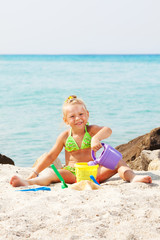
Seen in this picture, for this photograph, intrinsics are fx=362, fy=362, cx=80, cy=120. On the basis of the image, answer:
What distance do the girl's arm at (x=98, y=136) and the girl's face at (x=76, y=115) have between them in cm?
15

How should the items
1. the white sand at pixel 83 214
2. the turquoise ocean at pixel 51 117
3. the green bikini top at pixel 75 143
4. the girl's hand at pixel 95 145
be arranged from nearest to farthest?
the white sand at pixel 83 214, the girl's hand at pixel 95 145, the green bikini top at pixel 75 143, the turquoise ocean at pixel 51 117

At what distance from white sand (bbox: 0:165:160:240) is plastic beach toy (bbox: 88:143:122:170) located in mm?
372

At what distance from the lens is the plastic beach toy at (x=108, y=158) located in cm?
335

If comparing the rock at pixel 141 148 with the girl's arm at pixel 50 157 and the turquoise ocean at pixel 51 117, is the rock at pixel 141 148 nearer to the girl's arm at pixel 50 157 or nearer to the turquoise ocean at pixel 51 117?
the turquoise ocean at pixel 51 117

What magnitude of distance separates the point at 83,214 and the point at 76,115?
1.39 metres

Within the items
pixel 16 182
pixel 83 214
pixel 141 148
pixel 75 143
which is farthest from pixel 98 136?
pixel 141 148

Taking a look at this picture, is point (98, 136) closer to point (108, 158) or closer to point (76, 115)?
point (108, 158)

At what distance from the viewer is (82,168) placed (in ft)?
10.5

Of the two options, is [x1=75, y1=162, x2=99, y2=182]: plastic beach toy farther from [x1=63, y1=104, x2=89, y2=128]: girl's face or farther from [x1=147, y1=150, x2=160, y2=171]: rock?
[x1=147, y1=150, x2=160, y2=171]: rock

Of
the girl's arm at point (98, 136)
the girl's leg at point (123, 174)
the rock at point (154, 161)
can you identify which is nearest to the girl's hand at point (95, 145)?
the girl's arm at point (98, 136)

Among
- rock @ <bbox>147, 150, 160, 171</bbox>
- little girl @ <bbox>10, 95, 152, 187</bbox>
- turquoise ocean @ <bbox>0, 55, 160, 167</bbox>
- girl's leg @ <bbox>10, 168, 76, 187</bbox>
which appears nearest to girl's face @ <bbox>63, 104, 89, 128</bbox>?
little girl @ <bbox>10, 95, 152, 187</bbox>

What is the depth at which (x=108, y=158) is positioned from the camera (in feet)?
11.1

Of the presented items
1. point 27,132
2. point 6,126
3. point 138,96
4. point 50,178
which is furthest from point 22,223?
point 138,96

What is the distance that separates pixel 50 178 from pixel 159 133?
2.17 m
